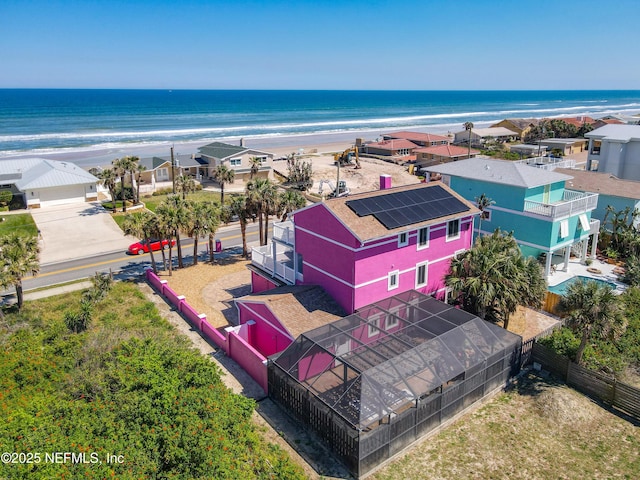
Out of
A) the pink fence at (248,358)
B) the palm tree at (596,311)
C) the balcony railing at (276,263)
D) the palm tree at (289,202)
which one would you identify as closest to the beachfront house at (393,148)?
the palm tree at (289,202)

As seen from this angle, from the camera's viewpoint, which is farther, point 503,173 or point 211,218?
point 211,218

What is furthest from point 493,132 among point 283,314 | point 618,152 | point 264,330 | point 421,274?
point 283,314

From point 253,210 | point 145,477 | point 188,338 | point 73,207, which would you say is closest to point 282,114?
point 73,207

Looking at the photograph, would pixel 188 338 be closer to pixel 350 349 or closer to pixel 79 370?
pixel 79 370

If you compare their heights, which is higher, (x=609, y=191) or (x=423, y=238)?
(x=609, y=191)

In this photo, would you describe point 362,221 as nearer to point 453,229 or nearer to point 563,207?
point 453,229

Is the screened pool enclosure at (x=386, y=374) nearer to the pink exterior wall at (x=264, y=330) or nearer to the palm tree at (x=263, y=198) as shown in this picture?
the pink exterior wall at (x=264, y=330)

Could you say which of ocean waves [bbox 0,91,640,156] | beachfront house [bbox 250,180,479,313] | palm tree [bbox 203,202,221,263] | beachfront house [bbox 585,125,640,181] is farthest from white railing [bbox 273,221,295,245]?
ocean waves [bbox 0,91,640,156]
